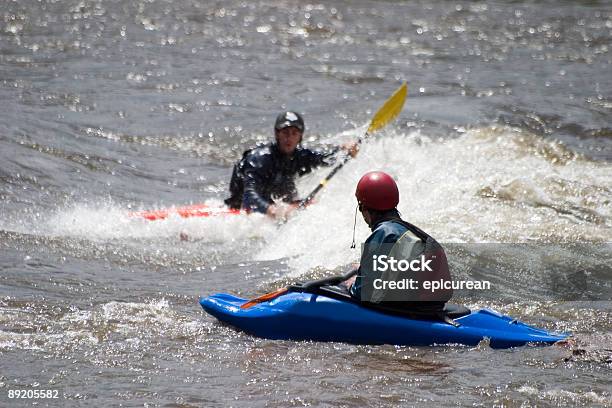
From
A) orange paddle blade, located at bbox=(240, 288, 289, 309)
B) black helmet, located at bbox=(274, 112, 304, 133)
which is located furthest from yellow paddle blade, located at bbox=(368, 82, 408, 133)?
orange paddle blade, located at bbox=(240, 288, 289, 309)

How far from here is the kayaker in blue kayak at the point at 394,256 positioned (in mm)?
5828

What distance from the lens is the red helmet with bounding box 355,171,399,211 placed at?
19.3 feet

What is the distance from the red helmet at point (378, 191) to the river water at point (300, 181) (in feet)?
2.97

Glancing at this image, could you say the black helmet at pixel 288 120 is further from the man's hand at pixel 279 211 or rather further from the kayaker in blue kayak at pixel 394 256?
the kayaker in blue kayak at pixel 394 256

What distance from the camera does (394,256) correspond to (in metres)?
5.82

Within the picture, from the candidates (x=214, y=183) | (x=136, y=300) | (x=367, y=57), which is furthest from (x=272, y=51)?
(x=136, y=300)

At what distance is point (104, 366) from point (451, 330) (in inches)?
82.0

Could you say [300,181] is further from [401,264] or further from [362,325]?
[401,264]

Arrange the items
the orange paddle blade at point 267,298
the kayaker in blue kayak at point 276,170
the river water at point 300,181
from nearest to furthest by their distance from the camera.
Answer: the river water at point 300,181 < the orange paddle blade at point 267,298 < the kayaker in blue kayak at point 276,170

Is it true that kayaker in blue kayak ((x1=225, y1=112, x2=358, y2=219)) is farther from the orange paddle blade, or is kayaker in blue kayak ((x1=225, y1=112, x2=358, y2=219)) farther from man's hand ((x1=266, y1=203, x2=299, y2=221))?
the orange paddle blade

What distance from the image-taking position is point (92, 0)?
23094 millimetres

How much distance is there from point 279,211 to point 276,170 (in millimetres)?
555

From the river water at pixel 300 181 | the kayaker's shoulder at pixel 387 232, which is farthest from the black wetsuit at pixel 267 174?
the kayaker's shoulder at pixel 387 232

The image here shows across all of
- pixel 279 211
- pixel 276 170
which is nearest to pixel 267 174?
pixel 276 170
